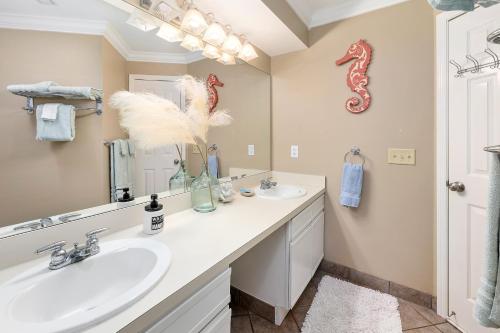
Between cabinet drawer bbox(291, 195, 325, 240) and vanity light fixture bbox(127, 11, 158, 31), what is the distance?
1.39m

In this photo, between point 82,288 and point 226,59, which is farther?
point 226,59

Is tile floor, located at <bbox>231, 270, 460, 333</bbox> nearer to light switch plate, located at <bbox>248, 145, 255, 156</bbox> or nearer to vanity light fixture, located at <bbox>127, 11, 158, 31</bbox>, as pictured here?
light switch plate, located at <bbox>248, 145, 255, 156</bbox>

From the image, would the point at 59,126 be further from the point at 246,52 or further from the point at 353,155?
the point at 353,155

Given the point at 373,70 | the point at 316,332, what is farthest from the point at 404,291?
the point at 373,70

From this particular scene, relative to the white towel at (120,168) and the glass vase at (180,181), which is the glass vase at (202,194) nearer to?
the glass vase at (180,181)

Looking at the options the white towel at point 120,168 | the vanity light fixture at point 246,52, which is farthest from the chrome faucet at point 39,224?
the vanity light fixture at point 246,52

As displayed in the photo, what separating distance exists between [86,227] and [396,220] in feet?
6.34

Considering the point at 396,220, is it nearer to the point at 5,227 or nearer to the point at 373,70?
the point at 373,70

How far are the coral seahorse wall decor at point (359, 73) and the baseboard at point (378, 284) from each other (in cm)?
133

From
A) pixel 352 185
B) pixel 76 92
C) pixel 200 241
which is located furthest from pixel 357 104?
pixel 76 92

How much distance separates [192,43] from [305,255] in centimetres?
162

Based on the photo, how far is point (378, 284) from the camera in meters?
1.74

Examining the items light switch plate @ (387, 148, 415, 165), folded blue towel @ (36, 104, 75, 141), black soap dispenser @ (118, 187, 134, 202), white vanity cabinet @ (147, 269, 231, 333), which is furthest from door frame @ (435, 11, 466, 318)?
folded blue towel @ (36, 104, 75, 141)

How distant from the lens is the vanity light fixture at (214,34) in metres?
1.45
